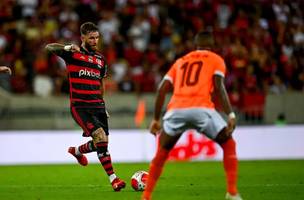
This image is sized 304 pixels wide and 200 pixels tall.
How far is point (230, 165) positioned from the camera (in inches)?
399

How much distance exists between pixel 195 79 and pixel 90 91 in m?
3.48

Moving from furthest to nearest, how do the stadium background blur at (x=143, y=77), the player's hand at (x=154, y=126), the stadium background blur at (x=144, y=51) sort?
the stadium background blur at (x=144, y=51), the stadium background blur at (x=143, y=77), the player's hand at (x=154, y=126)

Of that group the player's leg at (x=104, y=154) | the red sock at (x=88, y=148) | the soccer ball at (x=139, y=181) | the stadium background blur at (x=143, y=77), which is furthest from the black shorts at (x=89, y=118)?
the stadium background blur at (x=143, y=77)

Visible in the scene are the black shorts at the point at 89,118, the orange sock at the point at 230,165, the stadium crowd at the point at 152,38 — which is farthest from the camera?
the stadium crowd at the point at 152,38

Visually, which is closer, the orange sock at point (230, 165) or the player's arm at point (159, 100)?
the player's arm at point (159, 100)

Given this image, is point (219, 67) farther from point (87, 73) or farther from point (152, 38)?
point (152, 38)

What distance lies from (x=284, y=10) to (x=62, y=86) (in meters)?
7.95

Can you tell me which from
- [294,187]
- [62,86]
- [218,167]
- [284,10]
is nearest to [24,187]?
[294,187]

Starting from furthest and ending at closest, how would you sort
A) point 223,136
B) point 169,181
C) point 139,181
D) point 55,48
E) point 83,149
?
point 169,181, point 83,149, point 139,181, point 55,48, point 223,136

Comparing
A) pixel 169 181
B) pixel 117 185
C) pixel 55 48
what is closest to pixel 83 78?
pixel 55 48

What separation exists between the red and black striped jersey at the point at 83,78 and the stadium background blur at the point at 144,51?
378 inches

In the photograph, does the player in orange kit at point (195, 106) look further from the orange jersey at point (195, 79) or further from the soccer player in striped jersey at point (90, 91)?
the soccer player in striped jersey at point (90, 91)

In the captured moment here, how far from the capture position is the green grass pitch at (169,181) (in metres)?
12.2

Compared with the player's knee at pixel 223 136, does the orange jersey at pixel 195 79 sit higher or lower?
higher
